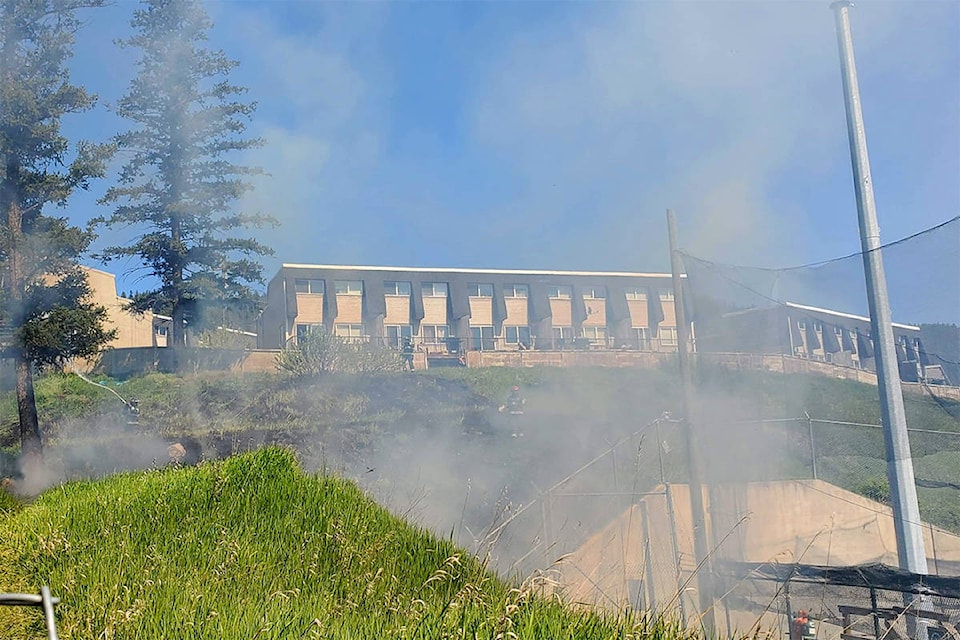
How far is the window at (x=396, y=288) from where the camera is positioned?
3456 centimetres

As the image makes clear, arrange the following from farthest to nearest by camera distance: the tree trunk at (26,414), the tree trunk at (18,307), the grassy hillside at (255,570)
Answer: the tree trunk at (18,307), the tree trunk at (26,414), the grassy hillside at (255,570)

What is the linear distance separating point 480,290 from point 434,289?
2.45m

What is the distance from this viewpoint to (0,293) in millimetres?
13859

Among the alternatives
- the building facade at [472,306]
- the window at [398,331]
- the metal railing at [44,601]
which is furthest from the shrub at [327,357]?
the metal railing at [44,601]

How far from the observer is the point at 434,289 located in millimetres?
35781

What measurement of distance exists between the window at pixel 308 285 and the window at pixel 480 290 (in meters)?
7.38

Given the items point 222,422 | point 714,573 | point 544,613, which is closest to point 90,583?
point 544,613

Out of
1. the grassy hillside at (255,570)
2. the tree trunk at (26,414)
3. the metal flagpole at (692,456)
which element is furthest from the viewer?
the tree trunk at (26,414)

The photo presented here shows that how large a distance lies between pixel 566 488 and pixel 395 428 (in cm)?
435

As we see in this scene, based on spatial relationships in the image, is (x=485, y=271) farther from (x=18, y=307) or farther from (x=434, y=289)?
(x=18, y=307)

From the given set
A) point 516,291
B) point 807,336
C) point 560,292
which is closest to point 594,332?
point 560,292

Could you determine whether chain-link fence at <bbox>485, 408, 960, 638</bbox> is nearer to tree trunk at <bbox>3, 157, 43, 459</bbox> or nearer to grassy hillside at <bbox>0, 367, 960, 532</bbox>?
grassy hillside at <bbox>0, 367, 960, 532</bbox>

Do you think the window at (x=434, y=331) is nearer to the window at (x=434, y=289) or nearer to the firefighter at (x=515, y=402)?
the window at (x=434, y=289)

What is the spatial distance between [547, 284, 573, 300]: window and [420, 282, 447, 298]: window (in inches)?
207
